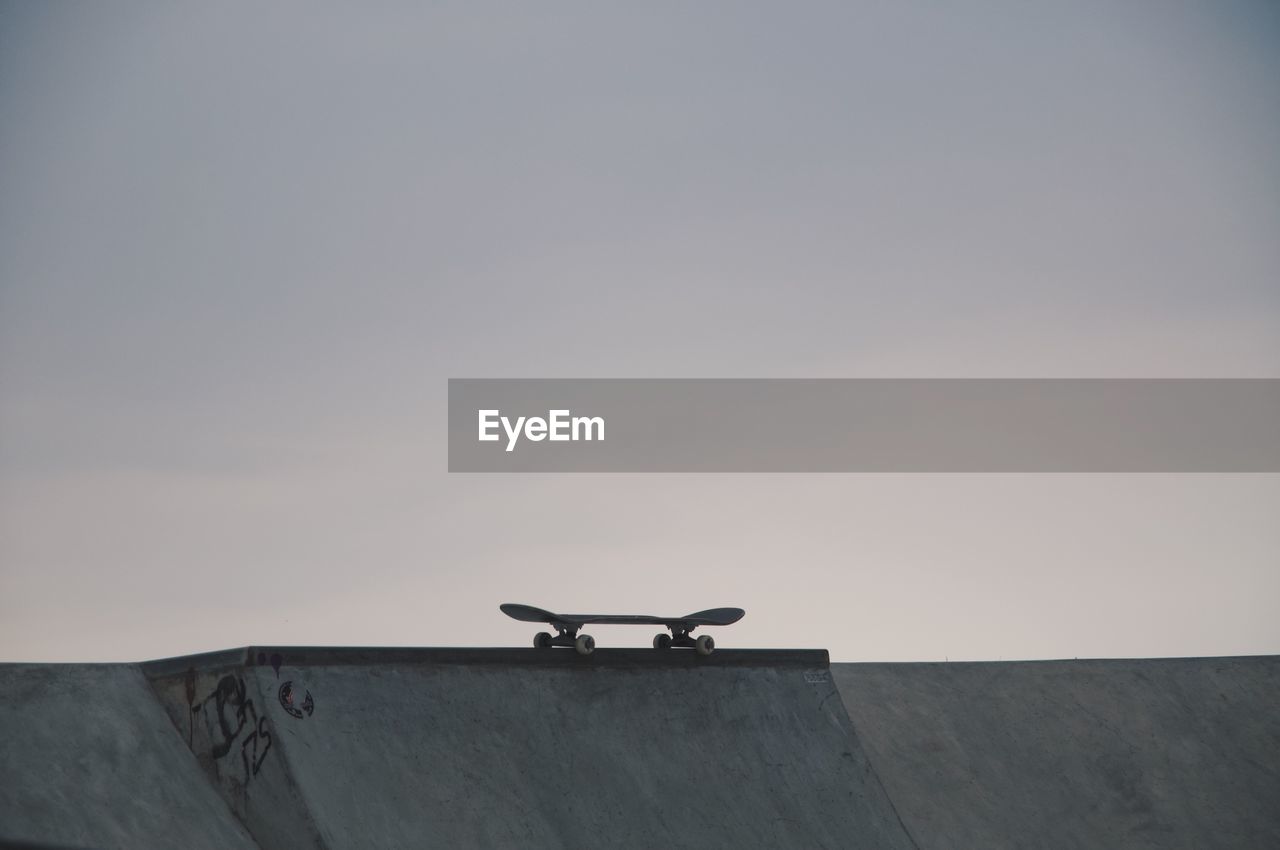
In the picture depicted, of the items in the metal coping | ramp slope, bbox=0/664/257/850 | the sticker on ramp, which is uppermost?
the metal coping

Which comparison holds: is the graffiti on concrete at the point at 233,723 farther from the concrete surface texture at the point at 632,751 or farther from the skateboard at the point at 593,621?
the skateboard at the point at 593,621

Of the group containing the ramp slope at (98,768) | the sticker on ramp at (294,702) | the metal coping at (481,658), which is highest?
the metal coping at (481,658)

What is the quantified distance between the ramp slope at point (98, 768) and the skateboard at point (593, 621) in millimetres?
3517

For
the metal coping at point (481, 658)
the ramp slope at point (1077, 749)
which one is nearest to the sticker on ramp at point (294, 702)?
the metal coping at point (481, 658)

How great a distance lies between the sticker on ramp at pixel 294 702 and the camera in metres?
10.8

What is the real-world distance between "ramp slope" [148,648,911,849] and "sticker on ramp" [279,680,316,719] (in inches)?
0.8

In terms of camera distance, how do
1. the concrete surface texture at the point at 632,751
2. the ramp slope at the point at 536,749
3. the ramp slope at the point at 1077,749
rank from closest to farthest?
the concrete surface texture at the point at 632,751 < the ramp slope at the point at 536,749 < the ramp slope at the point at 1077,749

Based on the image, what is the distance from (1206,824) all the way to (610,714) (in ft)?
23.6

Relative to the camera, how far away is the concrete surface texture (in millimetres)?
10102

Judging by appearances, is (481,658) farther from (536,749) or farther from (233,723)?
(233,723)

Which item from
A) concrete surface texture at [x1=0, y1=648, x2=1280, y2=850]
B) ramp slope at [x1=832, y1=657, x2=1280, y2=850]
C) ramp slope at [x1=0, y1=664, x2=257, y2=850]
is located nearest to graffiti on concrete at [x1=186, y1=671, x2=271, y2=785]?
concrete surface texture at [x1=0, y1=648, x2=1280, y2=850]

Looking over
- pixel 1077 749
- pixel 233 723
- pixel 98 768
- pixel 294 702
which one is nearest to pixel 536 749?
pixel 294 702

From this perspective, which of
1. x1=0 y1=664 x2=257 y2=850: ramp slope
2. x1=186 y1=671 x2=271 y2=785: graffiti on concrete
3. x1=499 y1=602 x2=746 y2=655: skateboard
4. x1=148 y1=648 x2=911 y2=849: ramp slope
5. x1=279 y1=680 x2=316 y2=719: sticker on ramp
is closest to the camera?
x1=0 y1=664 x2=257 y2=850: ramp slope

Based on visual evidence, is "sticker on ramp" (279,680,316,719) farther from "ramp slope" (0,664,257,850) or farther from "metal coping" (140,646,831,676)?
"ramp slope" (0,664,257,850)
